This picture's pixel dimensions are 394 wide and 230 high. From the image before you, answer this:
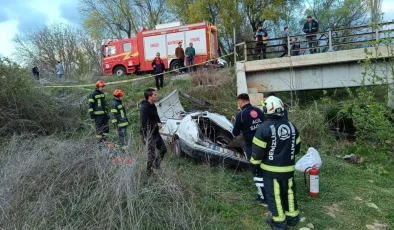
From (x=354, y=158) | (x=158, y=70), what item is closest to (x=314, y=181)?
(x=354, y=158)

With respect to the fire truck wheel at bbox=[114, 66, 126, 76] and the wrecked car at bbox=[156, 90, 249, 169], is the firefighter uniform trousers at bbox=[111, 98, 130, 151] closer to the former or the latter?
the wrecked car at bbox=[156, 90, 249, 169]

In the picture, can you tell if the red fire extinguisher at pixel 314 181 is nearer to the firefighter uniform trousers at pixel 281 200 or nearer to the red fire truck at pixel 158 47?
the firefighter uniform trousers at pixel 281 200

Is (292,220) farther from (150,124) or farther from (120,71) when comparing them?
(120,71)

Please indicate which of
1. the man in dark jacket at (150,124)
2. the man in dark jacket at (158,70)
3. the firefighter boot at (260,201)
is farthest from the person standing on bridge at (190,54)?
Answer: the firefighter boot at (260,201)

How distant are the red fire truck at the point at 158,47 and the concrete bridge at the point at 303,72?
3864 millimetres

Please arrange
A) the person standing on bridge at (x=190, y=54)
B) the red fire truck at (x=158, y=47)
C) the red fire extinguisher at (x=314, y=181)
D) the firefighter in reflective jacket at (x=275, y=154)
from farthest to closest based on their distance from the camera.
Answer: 1. the red fire truck at (x=158, y=47)
2. the person standing on bridge at (x=190, y=54)
3. the red fire extinguisher at (x=314, y=181)
4. the firefighter in reflective jacket at (x=275, y=154)

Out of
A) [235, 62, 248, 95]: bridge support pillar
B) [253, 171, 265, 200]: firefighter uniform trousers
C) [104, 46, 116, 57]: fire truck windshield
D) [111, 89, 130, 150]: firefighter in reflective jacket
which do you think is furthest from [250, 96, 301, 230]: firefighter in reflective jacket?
[104, 46, 116, 57]: fire truck windshield

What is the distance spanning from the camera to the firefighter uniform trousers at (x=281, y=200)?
12.7 ft

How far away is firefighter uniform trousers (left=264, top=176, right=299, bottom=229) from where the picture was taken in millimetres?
3859

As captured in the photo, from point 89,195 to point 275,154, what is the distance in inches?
84.5

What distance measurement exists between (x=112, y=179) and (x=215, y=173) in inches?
88.3

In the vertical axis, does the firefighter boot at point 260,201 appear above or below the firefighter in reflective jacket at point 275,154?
below

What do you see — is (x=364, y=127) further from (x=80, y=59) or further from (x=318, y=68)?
(x=80, y=59)

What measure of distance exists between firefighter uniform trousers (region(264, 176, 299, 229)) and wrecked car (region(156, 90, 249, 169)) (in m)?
1.88
